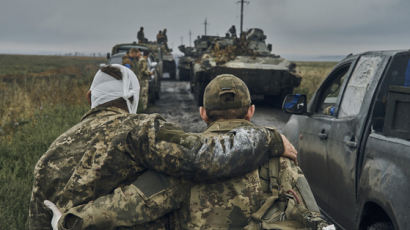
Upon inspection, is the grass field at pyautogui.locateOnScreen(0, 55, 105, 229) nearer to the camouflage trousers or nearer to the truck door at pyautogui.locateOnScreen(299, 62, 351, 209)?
the camouflage trousers

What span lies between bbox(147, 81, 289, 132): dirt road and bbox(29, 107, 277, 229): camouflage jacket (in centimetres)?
690

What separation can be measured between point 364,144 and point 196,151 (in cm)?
157

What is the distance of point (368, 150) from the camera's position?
2730mm

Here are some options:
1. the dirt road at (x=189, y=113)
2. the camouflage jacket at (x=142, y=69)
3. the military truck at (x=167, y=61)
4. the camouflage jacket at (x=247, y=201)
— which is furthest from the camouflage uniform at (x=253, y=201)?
the military truck at (x=167, y=61)

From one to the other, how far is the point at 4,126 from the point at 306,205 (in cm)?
648

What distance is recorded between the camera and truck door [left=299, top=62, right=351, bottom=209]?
3529mm

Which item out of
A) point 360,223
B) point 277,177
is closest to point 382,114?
point 360,223

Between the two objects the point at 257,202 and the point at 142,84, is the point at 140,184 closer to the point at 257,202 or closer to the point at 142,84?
the point at 257,202

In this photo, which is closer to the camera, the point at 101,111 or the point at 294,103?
the point at 101,111

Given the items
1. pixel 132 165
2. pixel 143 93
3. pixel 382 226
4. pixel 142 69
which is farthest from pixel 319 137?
pixel 143 93

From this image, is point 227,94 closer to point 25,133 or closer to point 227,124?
point 227,124

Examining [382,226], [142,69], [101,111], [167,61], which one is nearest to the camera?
[101,111]

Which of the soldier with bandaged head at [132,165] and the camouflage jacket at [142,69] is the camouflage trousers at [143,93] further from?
the soldier with bandaged head at [132,165]

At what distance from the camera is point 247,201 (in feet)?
6.18
